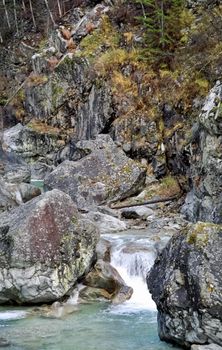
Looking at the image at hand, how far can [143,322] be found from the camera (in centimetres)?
975

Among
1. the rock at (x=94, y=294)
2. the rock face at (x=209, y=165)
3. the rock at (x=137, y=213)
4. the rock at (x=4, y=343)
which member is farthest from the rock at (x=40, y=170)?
the rock at (x=4, y=343)

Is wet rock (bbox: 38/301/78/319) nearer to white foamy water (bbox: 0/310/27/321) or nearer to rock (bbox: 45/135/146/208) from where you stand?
white foamy water (bbox: 0/310/27/321)

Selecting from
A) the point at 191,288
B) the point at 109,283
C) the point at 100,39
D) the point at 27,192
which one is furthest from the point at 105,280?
the point at 100,39

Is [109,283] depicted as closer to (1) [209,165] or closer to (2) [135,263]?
(2) [135,263]

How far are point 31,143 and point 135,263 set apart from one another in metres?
17.5

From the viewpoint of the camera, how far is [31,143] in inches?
1141

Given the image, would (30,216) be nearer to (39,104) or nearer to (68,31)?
(39,104)

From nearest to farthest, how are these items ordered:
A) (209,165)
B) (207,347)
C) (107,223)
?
(207,347), (209,165), (107,223)

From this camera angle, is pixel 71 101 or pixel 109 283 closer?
pixel 109 283

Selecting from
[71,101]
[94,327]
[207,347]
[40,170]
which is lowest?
[40,170]

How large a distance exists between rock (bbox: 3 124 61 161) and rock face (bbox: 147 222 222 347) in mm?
20497

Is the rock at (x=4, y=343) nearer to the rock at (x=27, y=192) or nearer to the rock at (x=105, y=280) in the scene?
the rock at (x=105, y=280)

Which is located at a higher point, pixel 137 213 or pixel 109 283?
pixel 109 283

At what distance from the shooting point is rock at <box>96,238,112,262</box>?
12.8 meters
